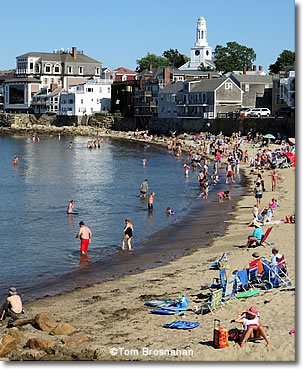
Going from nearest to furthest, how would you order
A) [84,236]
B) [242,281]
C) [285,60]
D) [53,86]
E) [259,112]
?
[242,281]
[84,236]
[259,112]
[285,60]
[53,86]

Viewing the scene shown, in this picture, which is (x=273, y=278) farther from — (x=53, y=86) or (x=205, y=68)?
(x=53, y=86)

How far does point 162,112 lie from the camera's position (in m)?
92.5

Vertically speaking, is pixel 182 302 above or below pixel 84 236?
below

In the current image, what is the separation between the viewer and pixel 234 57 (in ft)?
400

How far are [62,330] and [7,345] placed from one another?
1.24m

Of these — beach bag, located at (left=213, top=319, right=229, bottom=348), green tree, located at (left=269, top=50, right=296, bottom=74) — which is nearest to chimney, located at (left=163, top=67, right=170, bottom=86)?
green tree, located at (left=269, top=50, right=296, bottom=74)

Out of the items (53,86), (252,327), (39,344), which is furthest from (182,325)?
(53,86)

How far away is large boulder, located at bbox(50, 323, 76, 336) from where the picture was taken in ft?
39.9

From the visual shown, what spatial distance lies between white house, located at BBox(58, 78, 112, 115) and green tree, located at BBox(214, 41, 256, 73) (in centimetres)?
2212

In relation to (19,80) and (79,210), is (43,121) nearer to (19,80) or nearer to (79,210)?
(19,80)

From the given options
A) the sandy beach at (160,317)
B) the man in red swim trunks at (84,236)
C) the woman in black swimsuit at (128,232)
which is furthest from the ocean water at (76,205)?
the sandy beach at (160,317)

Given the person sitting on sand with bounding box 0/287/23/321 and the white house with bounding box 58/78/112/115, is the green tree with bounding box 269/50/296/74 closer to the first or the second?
the white house with bounding box 58/78/112/115

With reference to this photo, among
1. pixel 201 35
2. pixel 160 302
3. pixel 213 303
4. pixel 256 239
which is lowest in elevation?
pixel 160 302

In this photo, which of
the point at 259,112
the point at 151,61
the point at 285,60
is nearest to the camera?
the point at 259,112
